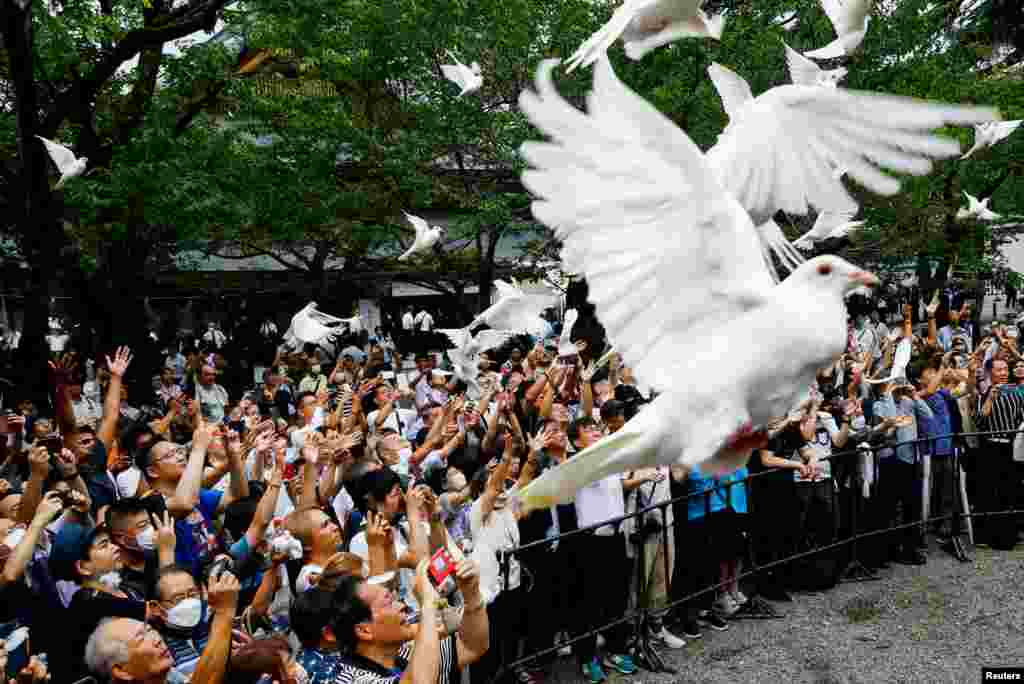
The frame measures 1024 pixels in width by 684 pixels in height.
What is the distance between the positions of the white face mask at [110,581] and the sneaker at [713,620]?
437 centimetres

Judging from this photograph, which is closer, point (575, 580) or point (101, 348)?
point (575, 580)

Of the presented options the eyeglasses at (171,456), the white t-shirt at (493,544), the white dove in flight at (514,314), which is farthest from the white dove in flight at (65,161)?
the white t-shirt at (493,544)

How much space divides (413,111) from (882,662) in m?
12.0

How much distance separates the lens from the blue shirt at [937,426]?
810cm

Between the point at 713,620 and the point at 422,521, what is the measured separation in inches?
131

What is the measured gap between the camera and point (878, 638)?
6352mm

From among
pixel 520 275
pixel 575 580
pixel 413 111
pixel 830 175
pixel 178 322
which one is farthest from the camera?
pixel 178 322

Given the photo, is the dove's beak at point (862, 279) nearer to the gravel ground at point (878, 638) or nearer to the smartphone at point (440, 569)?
the smartphone at point (440, 569)

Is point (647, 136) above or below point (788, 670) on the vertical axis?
above

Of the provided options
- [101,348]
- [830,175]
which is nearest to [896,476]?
[830,175]

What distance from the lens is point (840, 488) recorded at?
24.7 ft

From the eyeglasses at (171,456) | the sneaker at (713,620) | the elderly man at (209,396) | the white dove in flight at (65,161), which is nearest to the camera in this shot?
the eyeglasses at (171,456)

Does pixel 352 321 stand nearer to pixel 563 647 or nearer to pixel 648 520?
pixel 648 520

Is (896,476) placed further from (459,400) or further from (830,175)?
(830,175)
